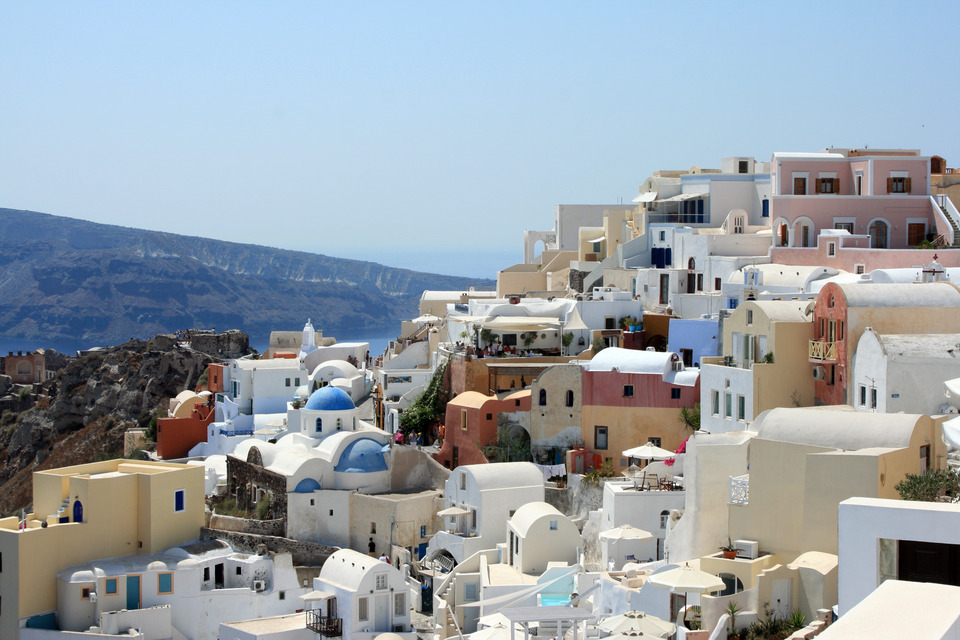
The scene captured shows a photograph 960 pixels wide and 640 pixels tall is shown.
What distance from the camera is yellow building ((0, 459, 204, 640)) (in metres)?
32.4

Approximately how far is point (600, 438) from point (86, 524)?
15080 millimetres

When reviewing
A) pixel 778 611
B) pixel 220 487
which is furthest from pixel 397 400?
pixel 778 611

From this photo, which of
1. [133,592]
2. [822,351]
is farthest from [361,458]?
[822,351]

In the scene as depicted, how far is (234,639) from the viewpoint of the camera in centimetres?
3203

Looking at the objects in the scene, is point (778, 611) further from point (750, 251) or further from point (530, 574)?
point (750, 251)

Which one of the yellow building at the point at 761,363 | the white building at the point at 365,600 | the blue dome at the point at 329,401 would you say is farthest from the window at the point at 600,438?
the blue dome at the point at 329,401

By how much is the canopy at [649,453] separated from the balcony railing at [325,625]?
9123mm

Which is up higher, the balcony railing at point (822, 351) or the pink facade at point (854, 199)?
the pink facade at point (854, 199)

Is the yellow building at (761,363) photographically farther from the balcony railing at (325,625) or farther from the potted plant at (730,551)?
the balcony railing at (325,625)

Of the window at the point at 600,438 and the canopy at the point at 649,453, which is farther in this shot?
the window at the point at 600,438

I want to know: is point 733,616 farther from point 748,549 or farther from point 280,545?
point 280,545

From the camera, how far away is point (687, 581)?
23062 millimetres

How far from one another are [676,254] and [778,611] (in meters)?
25.6

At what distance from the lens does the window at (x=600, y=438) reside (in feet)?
119
